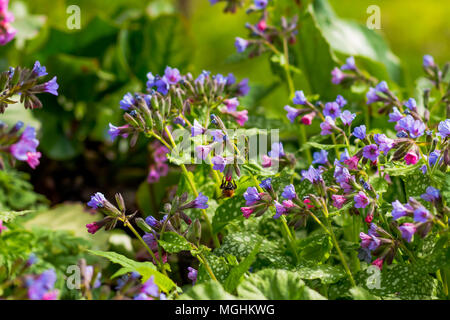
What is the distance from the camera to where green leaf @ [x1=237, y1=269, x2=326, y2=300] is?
0.68 metres

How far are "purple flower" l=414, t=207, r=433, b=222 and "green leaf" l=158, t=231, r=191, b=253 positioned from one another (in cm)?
31

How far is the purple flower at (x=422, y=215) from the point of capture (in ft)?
2.19

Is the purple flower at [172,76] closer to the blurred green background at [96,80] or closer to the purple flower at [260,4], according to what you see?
the purple flower at [260,4]

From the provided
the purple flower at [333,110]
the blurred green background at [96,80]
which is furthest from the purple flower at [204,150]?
the blurred green background at [96,80]

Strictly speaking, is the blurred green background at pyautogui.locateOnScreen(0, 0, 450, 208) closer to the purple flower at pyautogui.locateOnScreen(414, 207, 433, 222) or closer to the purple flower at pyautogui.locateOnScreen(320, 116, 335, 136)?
the purple flower at pyautogui.locateOnScreen(320, 116, 335, 136)

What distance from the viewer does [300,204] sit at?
2.56ft

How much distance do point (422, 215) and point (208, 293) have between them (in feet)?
0.89

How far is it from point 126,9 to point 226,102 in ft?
3.88

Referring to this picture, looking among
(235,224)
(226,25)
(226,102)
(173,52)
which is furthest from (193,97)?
(226,25)

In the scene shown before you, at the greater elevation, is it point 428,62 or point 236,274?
point 428,62

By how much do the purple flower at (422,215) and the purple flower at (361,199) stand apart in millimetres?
90

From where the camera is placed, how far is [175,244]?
79 centimetres

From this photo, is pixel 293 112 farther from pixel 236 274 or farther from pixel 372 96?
pixel 236 274

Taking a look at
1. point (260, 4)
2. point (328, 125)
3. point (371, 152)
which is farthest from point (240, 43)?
point (371, 152)
